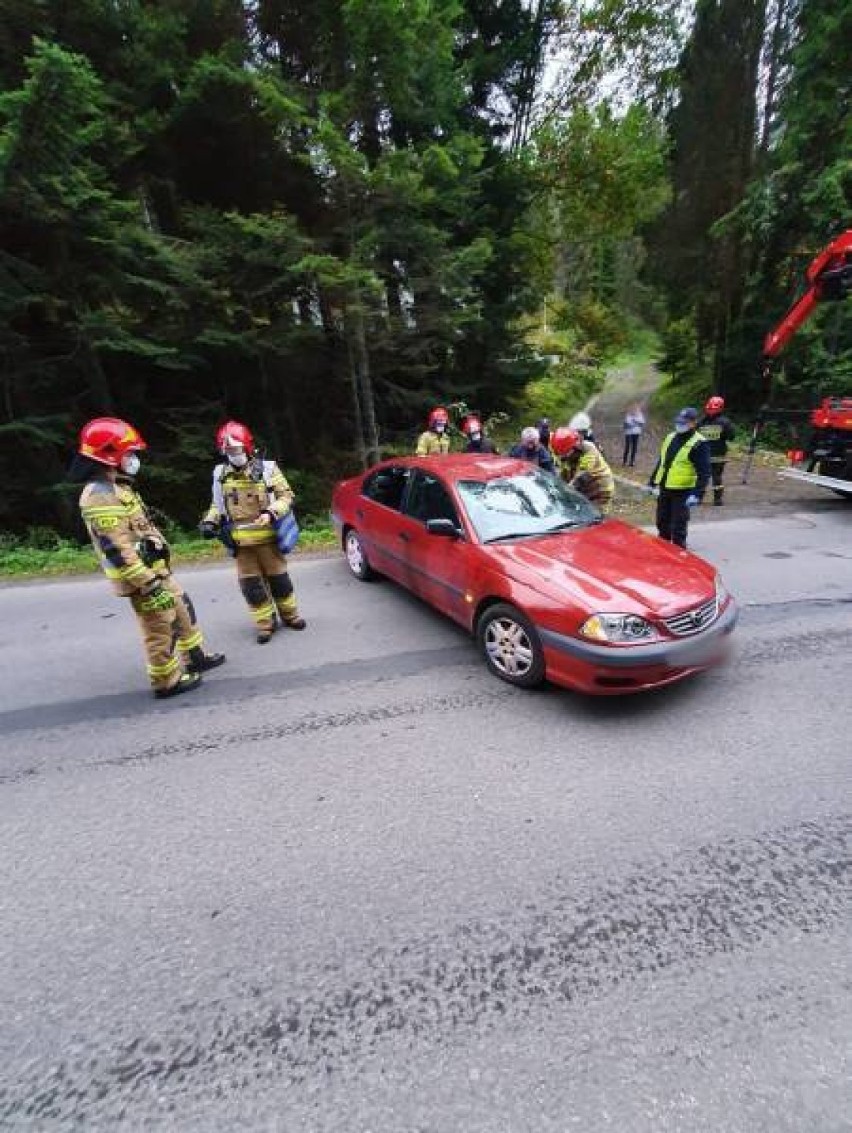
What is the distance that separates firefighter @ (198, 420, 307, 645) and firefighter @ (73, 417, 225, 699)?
669mm

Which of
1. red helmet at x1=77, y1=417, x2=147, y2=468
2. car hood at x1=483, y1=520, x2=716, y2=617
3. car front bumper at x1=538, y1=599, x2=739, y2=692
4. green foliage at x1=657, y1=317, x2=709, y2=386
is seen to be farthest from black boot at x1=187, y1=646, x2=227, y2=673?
green foliage at x1=657, y1=317, x2=709, y2=386

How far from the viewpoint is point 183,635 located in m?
4.27

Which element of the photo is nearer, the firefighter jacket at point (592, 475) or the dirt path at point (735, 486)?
the firefighter jacket at point (592, 475)

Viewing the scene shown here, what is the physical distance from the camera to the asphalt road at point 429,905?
172 cm

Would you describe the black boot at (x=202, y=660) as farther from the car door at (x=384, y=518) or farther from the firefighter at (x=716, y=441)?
the firefighter at (x=716, y=441)

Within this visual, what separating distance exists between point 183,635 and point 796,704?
4.30 meters

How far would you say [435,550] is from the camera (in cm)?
464

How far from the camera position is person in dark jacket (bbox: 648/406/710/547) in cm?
622

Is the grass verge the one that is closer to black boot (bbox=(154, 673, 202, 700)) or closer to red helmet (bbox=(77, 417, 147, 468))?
black boot (bbox=(154, 673, 202, 700))

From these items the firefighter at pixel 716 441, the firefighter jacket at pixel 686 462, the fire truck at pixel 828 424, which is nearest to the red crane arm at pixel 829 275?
the fire truck at pixel 828 424

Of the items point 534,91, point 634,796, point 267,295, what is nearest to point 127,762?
point 634,796

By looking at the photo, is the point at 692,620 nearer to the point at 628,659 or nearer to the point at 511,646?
the point at 628,659

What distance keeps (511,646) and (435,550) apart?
113 centimetres

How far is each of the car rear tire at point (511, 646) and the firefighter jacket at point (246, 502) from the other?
6.29ft
